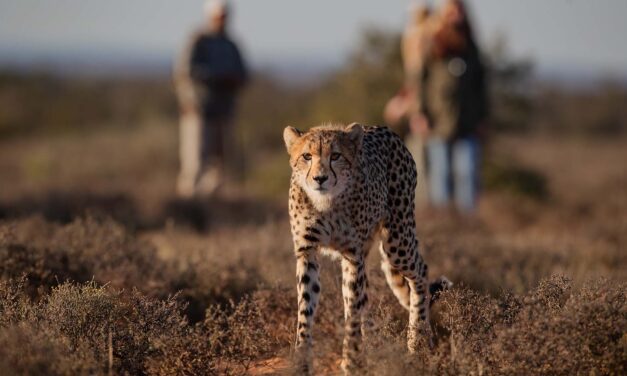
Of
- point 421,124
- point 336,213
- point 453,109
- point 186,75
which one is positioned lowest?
point 336,213

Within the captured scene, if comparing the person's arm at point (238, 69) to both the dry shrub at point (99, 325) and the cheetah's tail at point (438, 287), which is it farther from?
the dry shrub at point (99, 325)

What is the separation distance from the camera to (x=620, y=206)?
1364cm

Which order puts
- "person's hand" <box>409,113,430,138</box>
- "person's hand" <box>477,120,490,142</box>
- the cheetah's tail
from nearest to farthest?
the cheetah's tail → "person's hand" <box>409,113,430,138</box> → "person's hand" <box>477,120,490,142</box>

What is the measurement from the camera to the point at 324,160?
5617 millimetres

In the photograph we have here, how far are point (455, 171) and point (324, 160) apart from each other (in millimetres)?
6014

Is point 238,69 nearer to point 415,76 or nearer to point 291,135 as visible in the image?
point 415,76

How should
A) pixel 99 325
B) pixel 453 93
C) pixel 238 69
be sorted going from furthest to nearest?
1. pixel 238 69
2. pixel 453 93
3. pixel 99 325

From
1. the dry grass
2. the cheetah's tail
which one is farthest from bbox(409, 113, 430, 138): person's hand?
the cheetah's tail

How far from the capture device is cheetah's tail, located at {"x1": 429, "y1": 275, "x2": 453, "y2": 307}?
618 cm

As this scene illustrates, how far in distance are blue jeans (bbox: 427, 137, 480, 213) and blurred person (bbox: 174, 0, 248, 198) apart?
293 centimetres

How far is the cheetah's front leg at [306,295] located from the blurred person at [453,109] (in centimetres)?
556

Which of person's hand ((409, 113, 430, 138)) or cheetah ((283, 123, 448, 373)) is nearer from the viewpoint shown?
cheetah ((283, 123, 448, 373))

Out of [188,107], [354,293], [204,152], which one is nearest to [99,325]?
[354,293]

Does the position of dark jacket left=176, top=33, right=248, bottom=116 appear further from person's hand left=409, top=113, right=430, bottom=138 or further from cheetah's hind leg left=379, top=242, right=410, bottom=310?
cheetah's hind leg left=379, top=242, right=410, bottom=310
